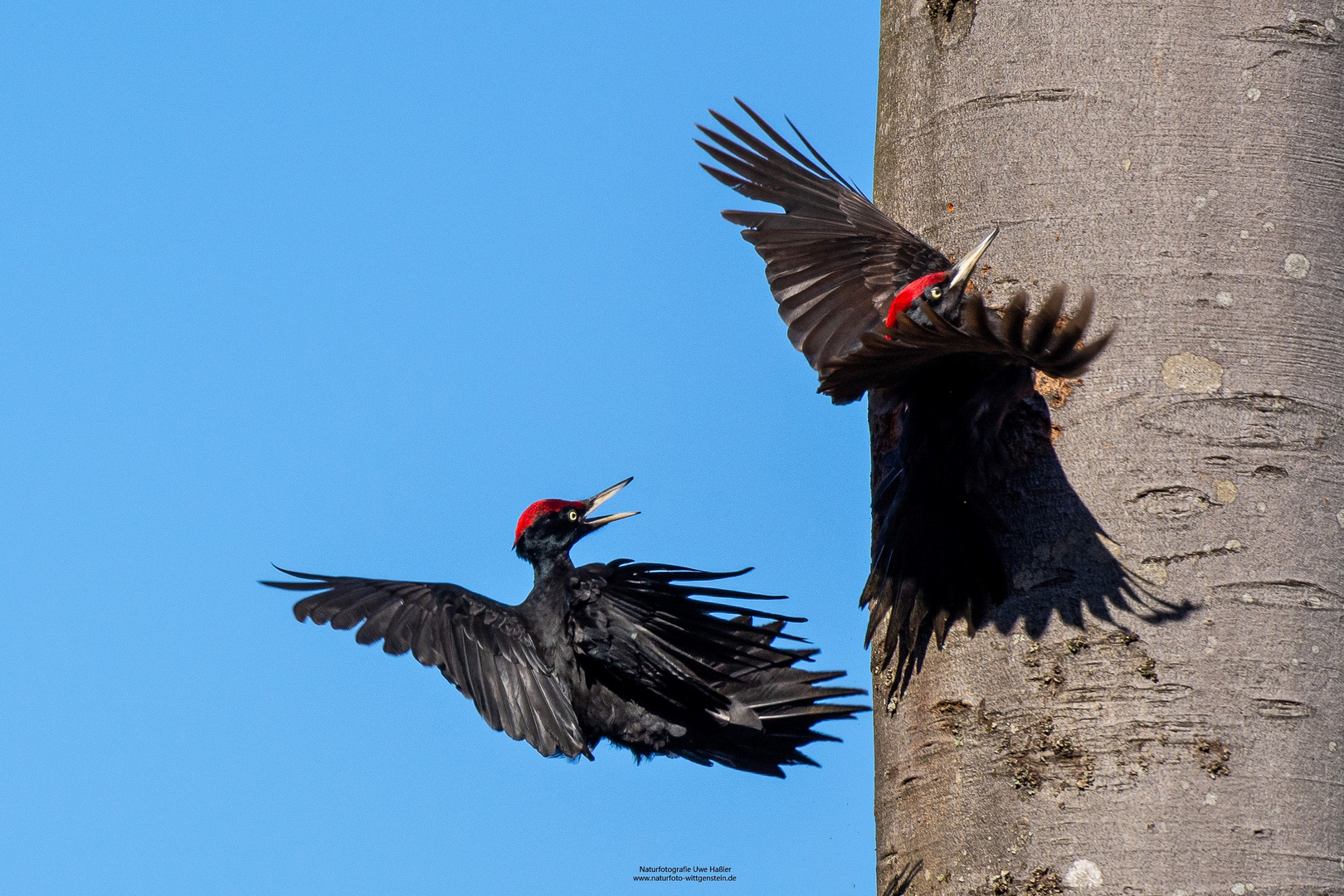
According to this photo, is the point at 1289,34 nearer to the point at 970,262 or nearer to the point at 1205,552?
the point at 970,262

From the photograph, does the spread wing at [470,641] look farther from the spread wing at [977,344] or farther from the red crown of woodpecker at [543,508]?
the spread wing at [977,344]

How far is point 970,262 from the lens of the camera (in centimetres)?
276

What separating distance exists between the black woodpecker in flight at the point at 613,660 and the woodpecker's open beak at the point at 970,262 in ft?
4.68

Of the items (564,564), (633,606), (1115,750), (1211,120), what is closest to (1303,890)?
(1115,750)

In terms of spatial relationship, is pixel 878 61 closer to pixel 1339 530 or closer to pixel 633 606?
pixel 1339 530

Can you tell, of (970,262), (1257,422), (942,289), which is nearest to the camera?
(1257,422)

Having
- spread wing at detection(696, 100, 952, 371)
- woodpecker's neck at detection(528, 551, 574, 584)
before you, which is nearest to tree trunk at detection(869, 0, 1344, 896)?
spread wing at detection(696, 100, 952, 371)

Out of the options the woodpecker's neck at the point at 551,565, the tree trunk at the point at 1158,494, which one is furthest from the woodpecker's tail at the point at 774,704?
the tree trunk at the point at 1158,494

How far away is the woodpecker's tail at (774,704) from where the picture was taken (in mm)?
4184

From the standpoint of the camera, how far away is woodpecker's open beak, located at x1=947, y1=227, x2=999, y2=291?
2729 millimetres

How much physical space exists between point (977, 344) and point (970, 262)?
1.19 feet

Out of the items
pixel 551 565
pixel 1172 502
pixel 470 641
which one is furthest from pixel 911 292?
pixel 551 565

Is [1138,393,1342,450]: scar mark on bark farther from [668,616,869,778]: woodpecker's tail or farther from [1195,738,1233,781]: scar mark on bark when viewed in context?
[668,616,869,778]: woodpecker's tail

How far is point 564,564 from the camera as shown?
5.21 meters
